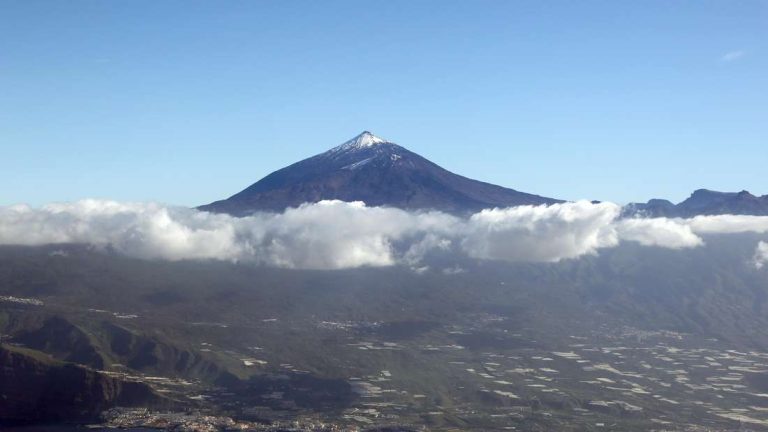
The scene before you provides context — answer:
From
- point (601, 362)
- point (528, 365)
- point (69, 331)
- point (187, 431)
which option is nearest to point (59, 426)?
point (187, 431)

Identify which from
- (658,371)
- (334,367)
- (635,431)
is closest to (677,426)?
(635,431)

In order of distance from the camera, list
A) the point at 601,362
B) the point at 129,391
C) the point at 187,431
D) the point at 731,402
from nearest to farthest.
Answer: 1. the point at 187,431
2. the point at 129,391
3. the point at 731,402
4. the point at 601,362

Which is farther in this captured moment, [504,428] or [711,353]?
[711,353]

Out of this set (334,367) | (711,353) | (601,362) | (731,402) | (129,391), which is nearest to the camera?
(129,391)

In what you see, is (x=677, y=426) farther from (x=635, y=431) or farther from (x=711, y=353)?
(x=711, y=353)

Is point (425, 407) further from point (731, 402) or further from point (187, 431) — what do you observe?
point (731, 402)

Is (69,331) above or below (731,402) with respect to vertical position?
above

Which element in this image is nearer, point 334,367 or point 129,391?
point 129,391
